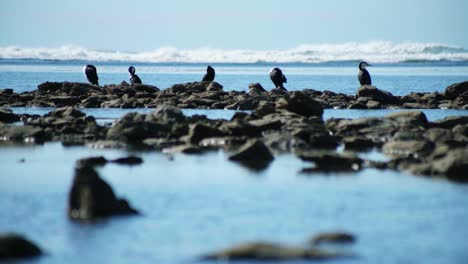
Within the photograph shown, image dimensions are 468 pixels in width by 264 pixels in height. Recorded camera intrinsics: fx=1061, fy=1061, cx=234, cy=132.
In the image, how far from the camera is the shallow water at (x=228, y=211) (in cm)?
1259

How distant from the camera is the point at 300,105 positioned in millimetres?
27234

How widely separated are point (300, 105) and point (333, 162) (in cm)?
756

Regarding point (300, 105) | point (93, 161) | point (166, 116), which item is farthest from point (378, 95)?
point (93, 161)

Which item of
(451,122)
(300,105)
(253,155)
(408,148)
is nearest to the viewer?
(253,155)

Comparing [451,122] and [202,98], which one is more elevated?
[451,122]

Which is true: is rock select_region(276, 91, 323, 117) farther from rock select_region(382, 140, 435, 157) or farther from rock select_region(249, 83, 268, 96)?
rock select_region(249, 83, 268, 96)

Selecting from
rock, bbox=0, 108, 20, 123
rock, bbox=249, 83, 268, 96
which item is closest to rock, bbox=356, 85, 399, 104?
rock, bbox=249, 83, 268, 96

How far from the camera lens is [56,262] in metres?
12.0

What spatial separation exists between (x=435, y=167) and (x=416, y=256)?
6316mm

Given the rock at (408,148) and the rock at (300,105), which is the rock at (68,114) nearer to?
the rock at (300,105)

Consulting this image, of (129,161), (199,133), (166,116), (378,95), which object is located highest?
(166,116)

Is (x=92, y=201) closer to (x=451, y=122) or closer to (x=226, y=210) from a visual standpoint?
(x=226, y=210)

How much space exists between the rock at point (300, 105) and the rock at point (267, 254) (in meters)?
15.1

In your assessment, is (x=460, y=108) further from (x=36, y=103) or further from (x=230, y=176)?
(x=230, y=176)
